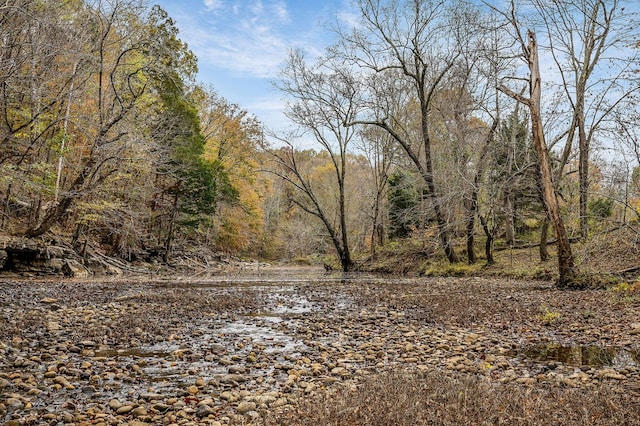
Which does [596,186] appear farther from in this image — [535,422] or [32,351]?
[32,351]

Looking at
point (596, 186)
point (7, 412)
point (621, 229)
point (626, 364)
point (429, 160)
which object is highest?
point (429, 160)

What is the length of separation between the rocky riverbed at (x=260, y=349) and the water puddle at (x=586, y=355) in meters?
0.02

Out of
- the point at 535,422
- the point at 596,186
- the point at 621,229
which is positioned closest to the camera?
the point at 535,422

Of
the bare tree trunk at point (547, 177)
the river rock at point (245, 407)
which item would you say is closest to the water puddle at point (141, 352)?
the river rock at point (245, 407)

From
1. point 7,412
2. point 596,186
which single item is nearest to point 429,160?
point 596,186

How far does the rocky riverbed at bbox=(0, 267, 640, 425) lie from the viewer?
4.49m

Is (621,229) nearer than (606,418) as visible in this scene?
No

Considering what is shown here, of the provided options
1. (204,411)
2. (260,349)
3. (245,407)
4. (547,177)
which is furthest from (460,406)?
(547,177)

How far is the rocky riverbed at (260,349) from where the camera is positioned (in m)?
4.49

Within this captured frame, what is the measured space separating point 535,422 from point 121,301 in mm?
10236

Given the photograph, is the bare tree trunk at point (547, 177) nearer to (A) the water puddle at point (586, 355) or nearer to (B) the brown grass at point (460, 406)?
(A) the water puddle at point (586, 355)

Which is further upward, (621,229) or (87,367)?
(621,229)

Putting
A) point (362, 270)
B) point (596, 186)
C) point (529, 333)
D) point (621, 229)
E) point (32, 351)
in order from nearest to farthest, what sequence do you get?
point (32, 351) < point (529, 333) < point (621, 229) < point (596, 186) < point (362, 270)

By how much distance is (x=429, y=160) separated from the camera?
71.7ft
